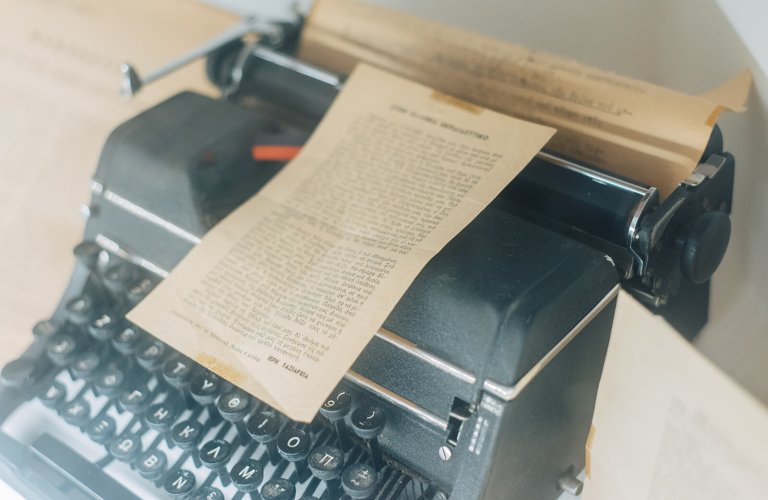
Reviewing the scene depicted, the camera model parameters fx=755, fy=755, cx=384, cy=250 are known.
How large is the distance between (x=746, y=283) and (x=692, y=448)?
0.41m

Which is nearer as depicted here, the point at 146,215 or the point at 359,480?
the point at 359,480

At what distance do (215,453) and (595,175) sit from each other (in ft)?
1.83

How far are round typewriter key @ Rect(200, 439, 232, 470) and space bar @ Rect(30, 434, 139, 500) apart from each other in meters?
0.11

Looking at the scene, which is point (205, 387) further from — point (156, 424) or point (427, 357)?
point (427, 357)

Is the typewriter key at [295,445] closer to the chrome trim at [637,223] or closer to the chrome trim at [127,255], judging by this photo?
the chrome trim at [127,255]

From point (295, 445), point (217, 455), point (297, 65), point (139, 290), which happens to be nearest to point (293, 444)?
point (295, 445)

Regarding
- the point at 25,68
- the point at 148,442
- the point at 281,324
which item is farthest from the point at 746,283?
the point at 25,68

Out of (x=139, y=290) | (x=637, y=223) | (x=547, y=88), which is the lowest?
(x=139, y=290)

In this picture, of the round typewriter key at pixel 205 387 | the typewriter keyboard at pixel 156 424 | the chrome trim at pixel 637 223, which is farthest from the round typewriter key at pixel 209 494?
the chrome trim at pixel 637 223

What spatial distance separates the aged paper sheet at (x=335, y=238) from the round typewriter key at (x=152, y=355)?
4.4 inches

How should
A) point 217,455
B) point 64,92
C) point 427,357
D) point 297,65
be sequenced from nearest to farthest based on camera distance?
point 427,357 < point 217,455 < point 297,65 < point 64,92

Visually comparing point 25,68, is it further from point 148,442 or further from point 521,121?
point 521,121

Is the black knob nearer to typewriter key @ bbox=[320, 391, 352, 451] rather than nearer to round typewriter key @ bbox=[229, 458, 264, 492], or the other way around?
typewriter key @ bbox=[320, 391, 352, 451]

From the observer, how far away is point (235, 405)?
90cm
